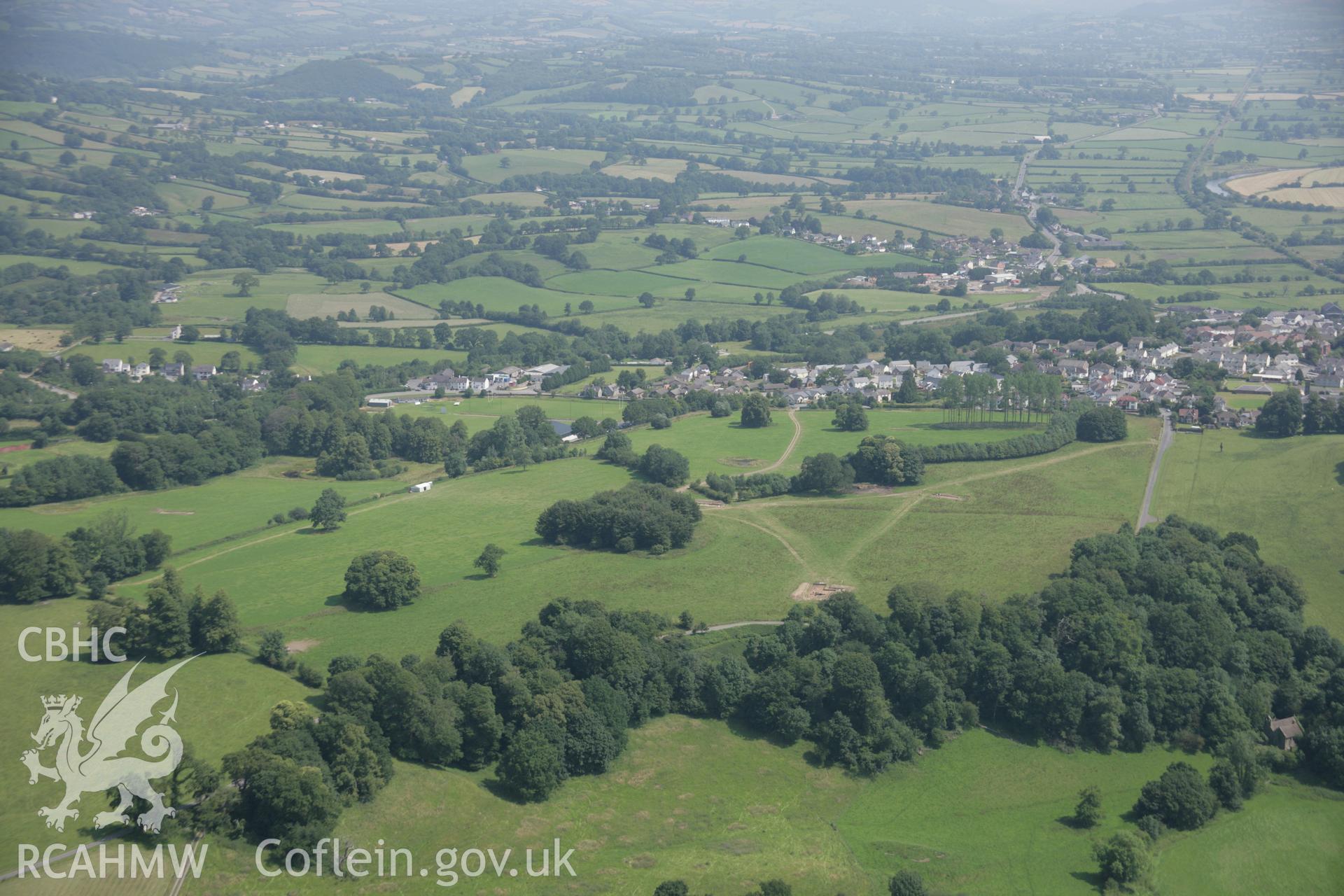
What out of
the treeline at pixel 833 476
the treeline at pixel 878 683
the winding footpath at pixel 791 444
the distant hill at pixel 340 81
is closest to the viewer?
the treeline at pixel 878 683

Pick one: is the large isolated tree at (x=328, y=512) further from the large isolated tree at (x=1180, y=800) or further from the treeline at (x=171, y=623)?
the large isolated tree at (x=1180, y=800)

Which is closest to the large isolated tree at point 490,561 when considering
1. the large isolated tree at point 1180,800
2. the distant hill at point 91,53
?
the large isolated tree at point 1180,800

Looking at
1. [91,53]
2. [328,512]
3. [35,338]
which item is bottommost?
[35,338]

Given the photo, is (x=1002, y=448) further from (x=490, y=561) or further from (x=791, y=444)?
(x=490, y=561)

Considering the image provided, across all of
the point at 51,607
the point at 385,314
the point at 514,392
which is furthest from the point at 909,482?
the point at 385,314

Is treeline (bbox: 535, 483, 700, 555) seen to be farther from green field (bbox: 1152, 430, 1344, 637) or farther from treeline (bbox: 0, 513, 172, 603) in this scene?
green field (bbox: 1152, 430, 1344, 637)

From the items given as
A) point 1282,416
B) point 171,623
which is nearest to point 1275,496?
point 1282,416

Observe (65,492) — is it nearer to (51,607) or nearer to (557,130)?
(51,607)
